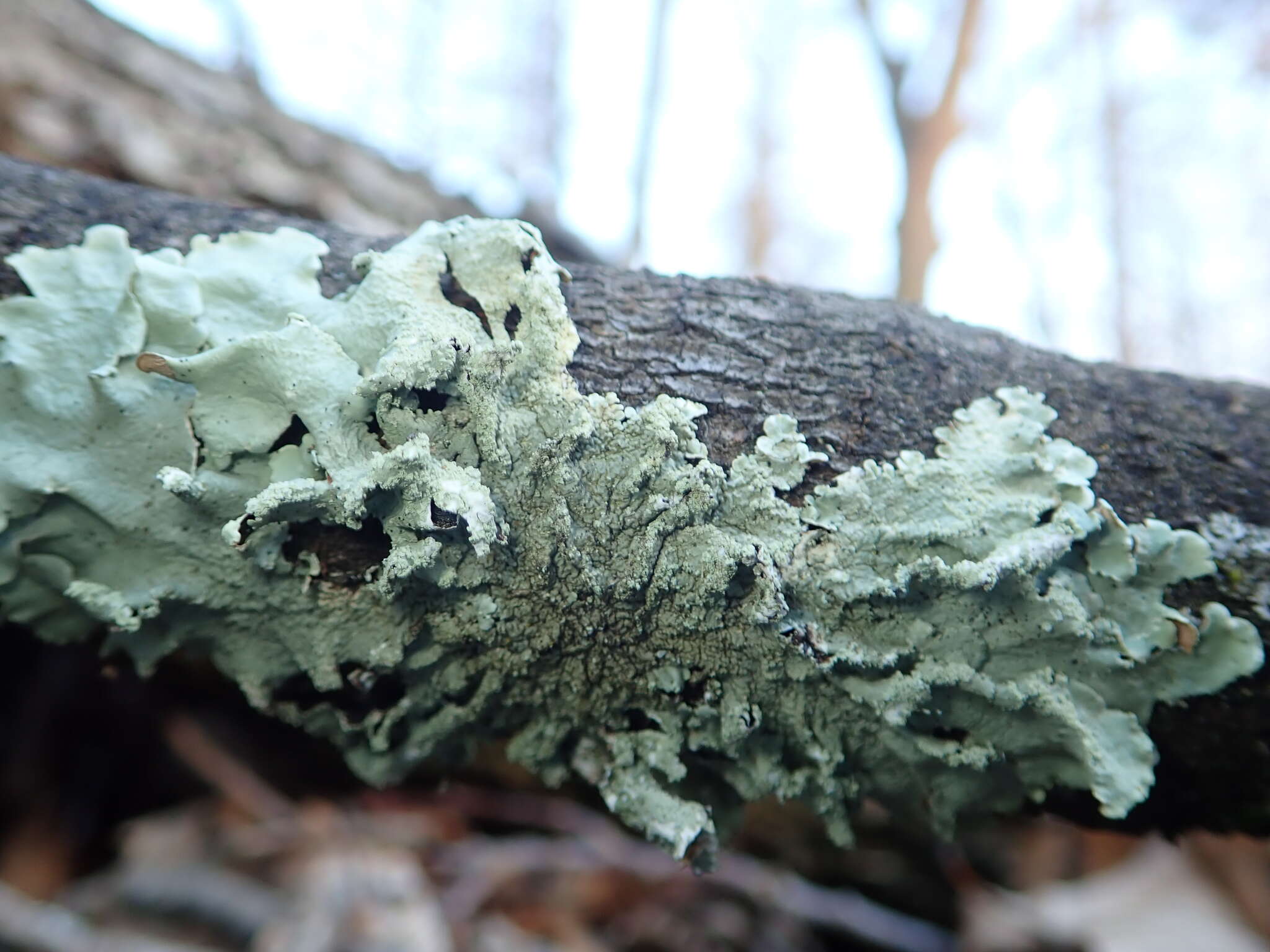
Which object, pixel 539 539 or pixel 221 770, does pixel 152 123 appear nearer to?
pixel 221 770

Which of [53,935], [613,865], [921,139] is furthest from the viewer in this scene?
[921,139]

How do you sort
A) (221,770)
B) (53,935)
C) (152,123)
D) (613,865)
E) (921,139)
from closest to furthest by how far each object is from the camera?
(53,935), (152,123), (221,770), (613,865), (921,139)

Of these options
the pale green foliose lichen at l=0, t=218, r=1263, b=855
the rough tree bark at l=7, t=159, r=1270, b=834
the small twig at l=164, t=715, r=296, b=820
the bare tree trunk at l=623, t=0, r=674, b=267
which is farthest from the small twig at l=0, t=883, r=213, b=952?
the bare tree trunk at l=623, t=0, r=674, b=267

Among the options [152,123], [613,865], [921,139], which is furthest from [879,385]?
[921,139]

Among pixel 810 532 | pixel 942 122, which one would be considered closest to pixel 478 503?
pixel 810 532

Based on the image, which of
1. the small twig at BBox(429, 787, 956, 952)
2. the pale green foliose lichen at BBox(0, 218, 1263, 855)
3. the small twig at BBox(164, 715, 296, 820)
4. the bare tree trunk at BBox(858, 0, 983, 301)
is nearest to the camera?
the pale green foliose lichen at BBox(0, 218, 1263, 855)

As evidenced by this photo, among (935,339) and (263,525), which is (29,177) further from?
(935,339)

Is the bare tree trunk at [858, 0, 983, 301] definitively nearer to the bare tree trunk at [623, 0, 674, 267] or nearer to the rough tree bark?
the bare tree trunk at [623, 0, 674, 267]

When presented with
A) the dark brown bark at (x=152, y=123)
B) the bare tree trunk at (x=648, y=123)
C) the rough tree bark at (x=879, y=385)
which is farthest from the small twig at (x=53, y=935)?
the bare tree trunk at (x=648, y=123)
